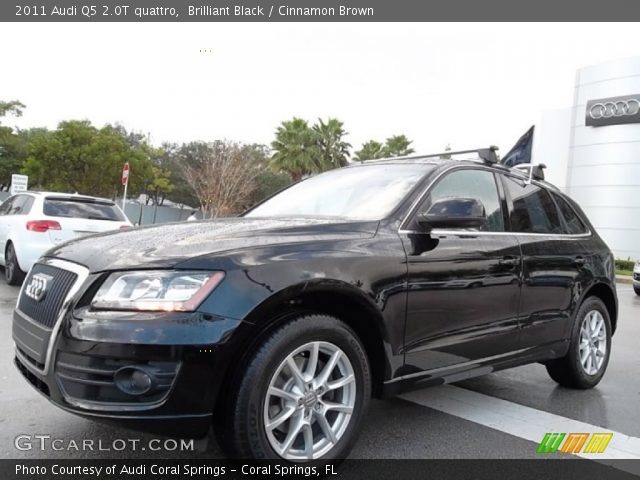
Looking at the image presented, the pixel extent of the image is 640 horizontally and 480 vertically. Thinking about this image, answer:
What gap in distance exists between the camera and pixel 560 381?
4730mm

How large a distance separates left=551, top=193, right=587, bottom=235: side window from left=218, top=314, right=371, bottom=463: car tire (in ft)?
8.70

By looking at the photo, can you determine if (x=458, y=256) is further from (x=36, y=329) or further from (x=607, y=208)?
(x=607, y=208)

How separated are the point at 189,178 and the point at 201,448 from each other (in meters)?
39.9

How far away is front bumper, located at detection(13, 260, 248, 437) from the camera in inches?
91.7

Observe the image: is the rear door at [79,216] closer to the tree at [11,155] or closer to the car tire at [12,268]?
the car tire at [12,268]

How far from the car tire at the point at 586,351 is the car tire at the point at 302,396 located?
2382 mm

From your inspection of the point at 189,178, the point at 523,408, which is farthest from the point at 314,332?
the point at 189,178

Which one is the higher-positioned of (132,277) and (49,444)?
(132,277)

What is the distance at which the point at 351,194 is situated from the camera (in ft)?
12.4

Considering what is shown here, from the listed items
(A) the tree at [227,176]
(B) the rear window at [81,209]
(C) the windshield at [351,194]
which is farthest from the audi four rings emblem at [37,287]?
(A) the tree at [227,176]

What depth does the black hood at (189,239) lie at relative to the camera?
255 centimetres

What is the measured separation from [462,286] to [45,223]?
21.8 ft

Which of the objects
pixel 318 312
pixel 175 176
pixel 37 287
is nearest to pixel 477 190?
pixel 318 312

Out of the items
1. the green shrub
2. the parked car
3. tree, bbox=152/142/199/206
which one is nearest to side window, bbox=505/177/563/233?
the parked car
